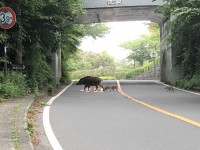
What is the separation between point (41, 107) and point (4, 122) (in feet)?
15.6

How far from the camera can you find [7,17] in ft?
51.2

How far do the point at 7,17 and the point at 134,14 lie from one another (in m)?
21.2

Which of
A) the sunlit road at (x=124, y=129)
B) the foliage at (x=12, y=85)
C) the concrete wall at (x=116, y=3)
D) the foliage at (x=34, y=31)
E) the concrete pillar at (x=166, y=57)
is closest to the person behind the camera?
the sunlit road at (x=124, y=129)

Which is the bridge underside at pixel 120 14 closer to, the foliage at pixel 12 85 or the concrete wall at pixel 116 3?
the concrete wall at pixel 116 3

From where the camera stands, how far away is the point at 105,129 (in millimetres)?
9367

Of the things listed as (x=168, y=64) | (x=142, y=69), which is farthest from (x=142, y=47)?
(x=168, y=64)

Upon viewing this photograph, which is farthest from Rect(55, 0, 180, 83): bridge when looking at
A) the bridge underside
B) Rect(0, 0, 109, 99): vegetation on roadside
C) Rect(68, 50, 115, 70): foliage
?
Rect(68, 50, 115, 70): foliage

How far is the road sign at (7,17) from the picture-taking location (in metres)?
15.4

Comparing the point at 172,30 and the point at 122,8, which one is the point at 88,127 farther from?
the point at 122,8

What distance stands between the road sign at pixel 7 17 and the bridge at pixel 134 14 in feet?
49.1

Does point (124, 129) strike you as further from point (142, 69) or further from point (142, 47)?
point (142, 47)

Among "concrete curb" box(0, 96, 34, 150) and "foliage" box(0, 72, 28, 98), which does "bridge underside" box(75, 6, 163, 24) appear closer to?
"foliage" box(0, 72, 28, 98)

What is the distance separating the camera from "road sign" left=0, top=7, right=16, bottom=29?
15414 mm

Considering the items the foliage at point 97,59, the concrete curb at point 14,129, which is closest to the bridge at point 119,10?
the concrete curb at point 14,129
